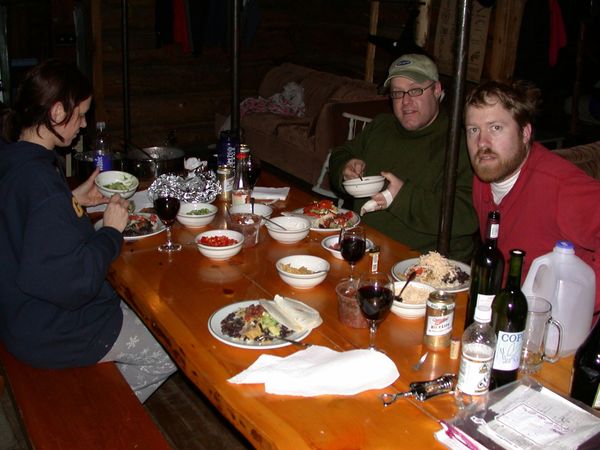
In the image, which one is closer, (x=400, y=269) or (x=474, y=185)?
(x=400, y=269)

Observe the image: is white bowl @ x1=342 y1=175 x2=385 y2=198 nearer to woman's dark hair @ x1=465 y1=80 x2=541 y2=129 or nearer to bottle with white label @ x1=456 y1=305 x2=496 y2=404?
woman's dark hair @ x1=465 y1=80 x2=541 y2=129

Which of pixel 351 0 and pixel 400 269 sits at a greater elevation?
Result: pixel 351 0

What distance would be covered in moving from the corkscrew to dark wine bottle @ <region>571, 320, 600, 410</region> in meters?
0.28

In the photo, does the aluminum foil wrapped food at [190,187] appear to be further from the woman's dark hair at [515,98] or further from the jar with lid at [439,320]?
the jar with lid at [439,320]

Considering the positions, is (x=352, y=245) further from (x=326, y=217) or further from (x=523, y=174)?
(x=523, y=174)

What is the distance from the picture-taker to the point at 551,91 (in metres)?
6.74

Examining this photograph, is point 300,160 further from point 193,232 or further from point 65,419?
point 65,419

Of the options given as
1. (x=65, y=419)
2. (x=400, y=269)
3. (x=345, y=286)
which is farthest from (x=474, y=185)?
(x=65, y=419)

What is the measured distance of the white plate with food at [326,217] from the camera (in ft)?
8.25

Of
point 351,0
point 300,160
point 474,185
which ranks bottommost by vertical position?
point 300,160

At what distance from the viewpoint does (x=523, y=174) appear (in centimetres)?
221

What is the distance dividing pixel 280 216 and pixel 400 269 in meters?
0.65

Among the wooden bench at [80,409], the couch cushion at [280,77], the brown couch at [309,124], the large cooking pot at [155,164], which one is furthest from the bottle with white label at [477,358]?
the couch cushion at [280,77]

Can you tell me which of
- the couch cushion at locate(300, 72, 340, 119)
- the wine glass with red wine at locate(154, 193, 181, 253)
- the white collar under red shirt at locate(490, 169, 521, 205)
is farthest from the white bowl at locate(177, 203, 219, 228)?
the couch cushion at locate(300, 72, 340, 119)
